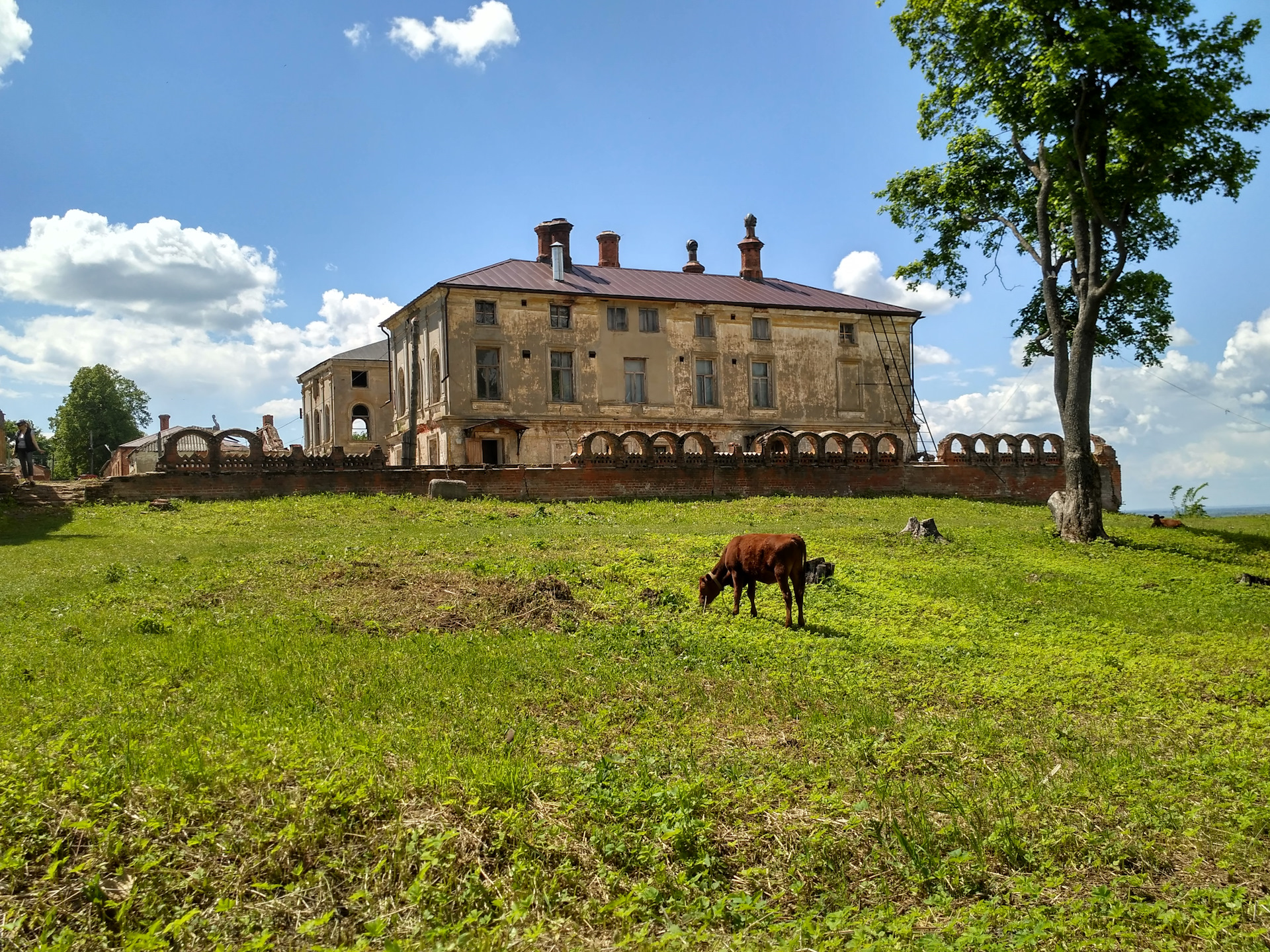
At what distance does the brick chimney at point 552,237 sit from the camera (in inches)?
1591

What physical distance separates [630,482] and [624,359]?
38.7ft

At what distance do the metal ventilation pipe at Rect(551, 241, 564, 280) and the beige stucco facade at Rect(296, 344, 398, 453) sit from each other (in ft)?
43.2

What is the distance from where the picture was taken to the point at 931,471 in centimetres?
3191

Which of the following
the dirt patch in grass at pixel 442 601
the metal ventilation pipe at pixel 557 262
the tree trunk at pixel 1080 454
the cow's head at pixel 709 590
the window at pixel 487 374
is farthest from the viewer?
the metal ventilation pipe at pixel 557 262

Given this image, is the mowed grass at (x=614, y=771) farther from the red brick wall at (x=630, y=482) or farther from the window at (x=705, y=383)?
→ the window at (x=705, y=383)

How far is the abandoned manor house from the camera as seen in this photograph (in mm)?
36625

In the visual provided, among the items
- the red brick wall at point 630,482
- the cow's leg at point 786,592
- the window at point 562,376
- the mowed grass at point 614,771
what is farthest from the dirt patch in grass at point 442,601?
the window at point 562,376

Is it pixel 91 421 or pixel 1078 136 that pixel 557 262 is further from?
pixel 91 421

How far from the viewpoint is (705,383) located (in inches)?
1583

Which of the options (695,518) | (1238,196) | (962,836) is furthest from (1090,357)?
(962,836)

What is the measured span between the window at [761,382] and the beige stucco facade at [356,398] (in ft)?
60.7

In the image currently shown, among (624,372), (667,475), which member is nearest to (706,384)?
(624,372)

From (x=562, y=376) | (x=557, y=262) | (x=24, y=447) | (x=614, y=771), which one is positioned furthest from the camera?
(x=557, y=262)

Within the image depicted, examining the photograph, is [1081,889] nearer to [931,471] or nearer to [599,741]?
[599,741]
